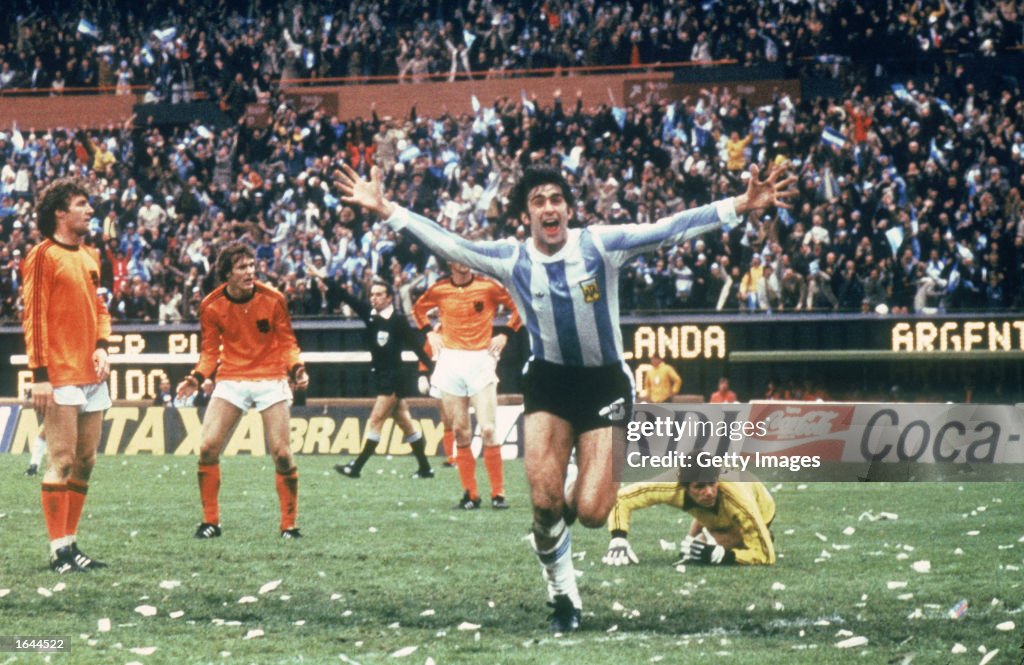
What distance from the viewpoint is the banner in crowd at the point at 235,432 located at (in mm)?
19906

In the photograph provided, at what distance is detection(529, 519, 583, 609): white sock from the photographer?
7.10 metres

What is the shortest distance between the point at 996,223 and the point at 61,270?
15291 millimetres

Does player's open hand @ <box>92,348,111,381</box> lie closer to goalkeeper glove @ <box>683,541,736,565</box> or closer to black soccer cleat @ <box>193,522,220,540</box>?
black soccer cleat @ <box>193,522,220,540</box>

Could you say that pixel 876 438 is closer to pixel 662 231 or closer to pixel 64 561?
pixel 662 231

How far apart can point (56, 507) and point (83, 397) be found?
681 millimetres

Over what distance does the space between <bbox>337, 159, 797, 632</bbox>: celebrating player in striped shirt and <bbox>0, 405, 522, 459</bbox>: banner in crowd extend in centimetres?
1227

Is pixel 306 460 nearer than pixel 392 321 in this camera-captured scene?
No

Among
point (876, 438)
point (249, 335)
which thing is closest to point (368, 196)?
point (249, 335)

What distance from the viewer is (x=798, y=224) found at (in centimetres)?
2095

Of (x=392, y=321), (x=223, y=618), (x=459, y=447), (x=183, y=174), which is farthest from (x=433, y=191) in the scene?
(x=223, y=618)

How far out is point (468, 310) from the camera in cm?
1376

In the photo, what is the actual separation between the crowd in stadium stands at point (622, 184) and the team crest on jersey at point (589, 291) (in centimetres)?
1151

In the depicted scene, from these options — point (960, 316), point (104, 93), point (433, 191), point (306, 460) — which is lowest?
point (306, 460)

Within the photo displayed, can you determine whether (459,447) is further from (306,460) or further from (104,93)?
(104,93)
